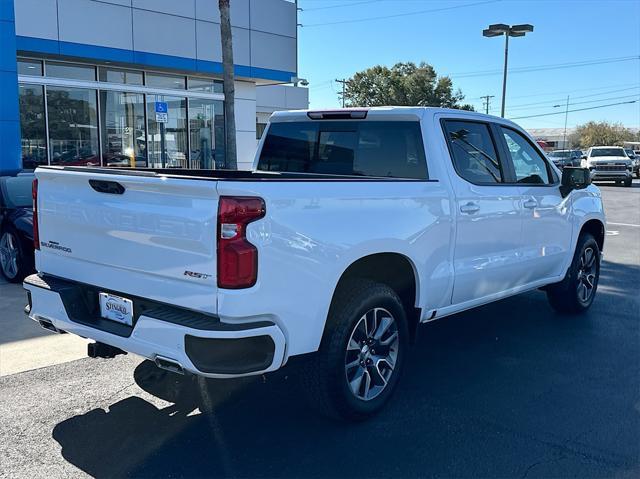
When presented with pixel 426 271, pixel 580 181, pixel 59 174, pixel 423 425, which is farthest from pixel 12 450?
pixel 580 181

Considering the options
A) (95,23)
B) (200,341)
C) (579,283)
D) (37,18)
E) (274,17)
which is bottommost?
(579,283)

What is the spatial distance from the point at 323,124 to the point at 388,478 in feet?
9.52

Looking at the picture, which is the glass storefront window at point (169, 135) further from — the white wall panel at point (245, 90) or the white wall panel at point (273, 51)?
the white wall panel at point (273, 51)

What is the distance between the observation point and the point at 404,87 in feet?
180

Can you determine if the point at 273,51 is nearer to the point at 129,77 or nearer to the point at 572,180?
the point at 129,77

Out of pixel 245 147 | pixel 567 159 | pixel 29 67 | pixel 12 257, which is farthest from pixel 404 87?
pixel 12 257

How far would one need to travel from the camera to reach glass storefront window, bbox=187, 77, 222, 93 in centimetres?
1723

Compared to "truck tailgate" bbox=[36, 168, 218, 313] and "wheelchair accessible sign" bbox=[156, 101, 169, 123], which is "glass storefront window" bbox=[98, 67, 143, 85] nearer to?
"wheelchair accessible sign" bbox=[156, 101, 169, 123]

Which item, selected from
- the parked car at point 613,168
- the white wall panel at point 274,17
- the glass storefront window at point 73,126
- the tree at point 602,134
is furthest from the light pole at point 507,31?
the tree at point 602,134

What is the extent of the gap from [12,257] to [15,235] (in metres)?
0.31

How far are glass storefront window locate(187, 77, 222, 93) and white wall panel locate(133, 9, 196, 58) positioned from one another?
3.97 ft

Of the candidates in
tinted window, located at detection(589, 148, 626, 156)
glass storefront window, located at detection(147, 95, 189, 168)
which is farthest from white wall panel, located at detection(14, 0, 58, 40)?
Answer: tinted window, located at detection(589, 148, 626, 156)

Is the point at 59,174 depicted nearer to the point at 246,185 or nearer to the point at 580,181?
the point at 246,185

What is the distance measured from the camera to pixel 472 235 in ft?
15.4
